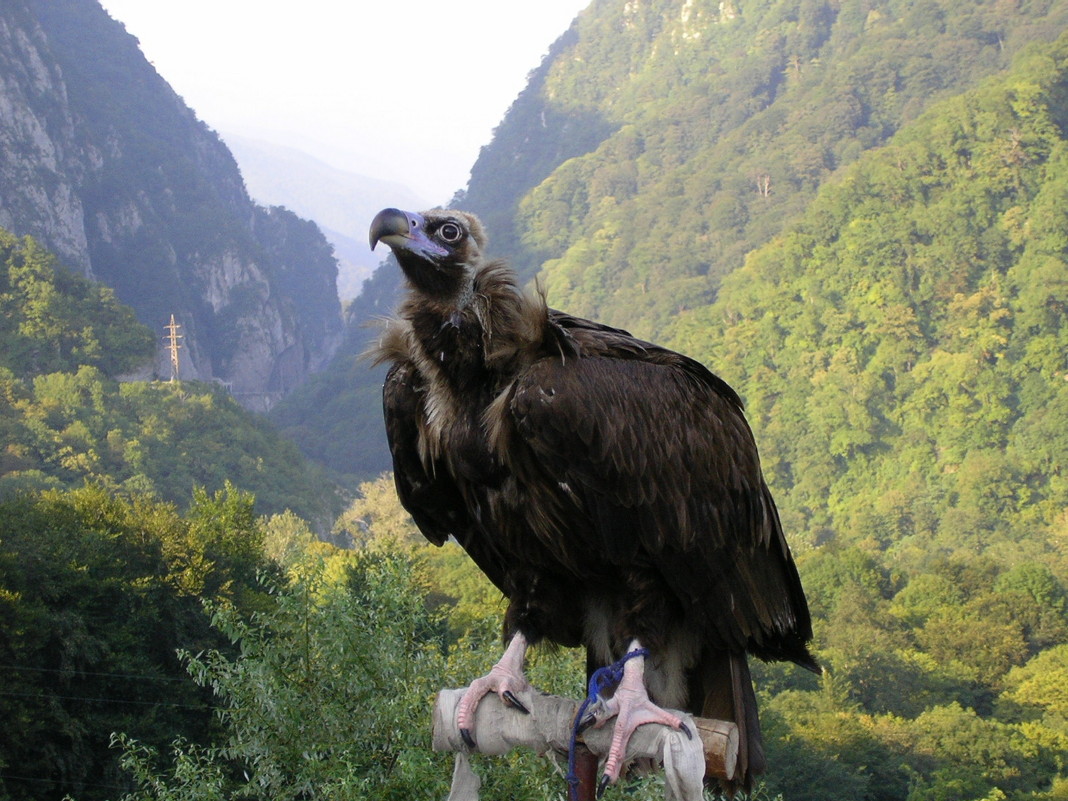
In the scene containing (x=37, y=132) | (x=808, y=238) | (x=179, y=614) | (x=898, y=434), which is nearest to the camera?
(x=179, y=614)

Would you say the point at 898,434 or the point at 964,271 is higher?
the point at 964,271

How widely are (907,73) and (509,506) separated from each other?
126387mm

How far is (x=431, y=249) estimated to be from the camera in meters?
4.35

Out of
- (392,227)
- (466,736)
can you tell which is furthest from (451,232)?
(466,736)

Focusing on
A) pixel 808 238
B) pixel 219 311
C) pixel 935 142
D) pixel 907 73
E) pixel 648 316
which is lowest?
pixel 219 311

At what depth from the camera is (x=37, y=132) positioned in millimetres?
108125

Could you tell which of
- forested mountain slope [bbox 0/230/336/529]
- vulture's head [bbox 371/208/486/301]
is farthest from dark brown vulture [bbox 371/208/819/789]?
forested mountain slope [bbox 0/230/336/529]

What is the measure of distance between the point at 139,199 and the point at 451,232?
439ft

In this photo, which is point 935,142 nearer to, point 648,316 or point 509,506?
point 648,316

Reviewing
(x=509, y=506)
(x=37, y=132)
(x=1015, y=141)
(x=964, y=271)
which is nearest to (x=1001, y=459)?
(x=964, y=271)

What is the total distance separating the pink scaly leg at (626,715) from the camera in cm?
383

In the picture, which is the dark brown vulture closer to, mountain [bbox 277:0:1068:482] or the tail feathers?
the tail feathers

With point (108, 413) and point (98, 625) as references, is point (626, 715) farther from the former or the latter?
point (108, 413)

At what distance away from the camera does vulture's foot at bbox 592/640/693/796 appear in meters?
3.83
